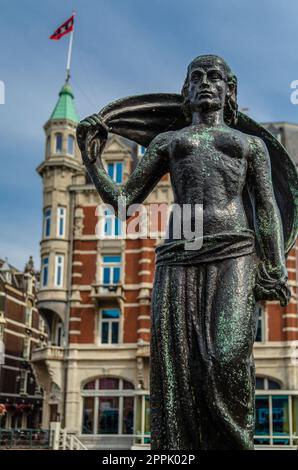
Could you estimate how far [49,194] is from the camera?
31109 millimetres

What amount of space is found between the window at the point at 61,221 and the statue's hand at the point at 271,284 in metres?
27.3

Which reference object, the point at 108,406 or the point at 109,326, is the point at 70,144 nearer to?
the point at 109,326

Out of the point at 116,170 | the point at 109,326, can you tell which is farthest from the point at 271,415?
the point at 116,170

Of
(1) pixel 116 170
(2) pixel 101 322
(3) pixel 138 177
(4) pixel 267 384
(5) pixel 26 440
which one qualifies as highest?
(1) pixel 116 170

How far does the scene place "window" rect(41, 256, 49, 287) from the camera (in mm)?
30044

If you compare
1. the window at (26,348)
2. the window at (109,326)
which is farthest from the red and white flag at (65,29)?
the window at (26,348)

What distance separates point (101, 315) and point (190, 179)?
26.5 metres

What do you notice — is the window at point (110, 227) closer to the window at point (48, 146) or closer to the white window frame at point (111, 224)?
the white window frame at point (111, 224)

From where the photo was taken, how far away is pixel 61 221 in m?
30.8

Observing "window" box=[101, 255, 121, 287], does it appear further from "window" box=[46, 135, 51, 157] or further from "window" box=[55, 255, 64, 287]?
"window" box=[46, 135, 51, 157]

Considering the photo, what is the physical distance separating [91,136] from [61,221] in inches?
1065

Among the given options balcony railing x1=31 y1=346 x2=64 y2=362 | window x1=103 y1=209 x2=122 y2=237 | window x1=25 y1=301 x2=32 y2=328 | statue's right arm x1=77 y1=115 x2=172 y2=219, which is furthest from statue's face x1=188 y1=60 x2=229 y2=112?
window x1=25 y1=301 x2=32 y2=328

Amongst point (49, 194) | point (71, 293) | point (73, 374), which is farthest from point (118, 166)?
point (73, 374)
